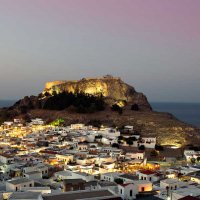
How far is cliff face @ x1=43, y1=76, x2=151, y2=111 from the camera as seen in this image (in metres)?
89.8

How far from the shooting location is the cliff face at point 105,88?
8981 centimetres

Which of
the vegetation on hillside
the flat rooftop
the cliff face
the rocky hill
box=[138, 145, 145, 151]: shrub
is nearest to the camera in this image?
the flat rooftop

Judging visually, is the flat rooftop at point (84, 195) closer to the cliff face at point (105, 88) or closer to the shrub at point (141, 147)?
the shrub at point (141, 147)

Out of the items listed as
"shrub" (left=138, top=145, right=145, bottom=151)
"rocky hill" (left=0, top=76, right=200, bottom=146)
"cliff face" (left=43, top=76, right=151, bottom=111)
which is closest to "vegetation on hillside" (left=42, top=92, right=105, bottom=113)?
"rocky hill" (left=0, top=76, right=200, bottom=146)

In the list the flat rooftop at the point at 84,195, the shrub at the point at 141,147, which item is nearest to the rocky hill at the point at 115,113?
the shrub at the point at 141,147

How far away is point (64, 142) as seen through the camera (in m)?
52.0

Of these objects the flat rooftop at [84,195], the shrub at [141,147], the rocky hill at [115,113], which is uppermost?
the rocky hill at [115,113]

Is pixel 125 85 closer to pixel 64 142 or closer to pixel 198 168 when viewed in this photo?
pixel 64 142

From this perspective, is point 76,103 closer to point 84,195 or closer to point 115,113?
point 115,113

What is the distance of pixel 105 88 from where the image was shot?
298 feet

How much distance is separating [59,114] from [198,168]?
42351 mm

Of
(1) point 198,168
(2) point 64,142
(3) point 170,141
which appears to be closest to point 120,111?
(3) point 170,141

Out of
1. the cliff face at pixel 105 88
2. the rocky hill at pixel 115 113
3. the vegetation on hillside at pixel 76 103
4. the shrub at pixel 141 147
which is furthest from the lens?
the cliff face at pixel 105 88

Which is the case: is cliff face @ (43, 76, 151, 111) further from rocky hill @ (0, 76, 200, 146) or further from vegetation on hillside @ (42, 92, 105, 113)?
vegetation on hillside @ (42, 92, 105, 113)
